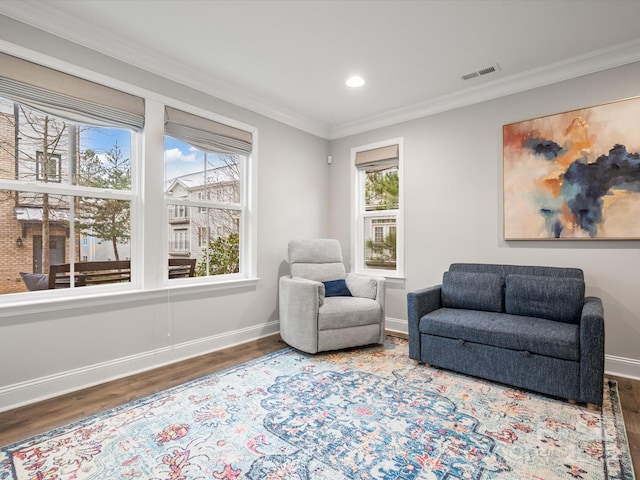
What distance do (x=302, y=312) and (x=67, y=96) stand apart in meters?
2.51

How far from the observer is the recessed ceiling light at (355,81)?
3.30 metres

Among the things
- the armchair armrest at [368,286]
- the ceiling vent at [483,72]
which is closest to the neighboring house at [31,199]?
the armchair armrest at [368,286]

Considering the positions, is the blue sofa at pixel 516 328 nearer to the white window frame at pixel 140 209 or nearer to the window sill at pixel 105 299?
the window sill at pixel 105 299

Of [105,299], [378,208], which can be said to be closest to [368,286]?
[378,208]

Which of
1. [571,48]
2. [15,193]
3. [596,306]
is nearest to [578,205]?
[596,306]

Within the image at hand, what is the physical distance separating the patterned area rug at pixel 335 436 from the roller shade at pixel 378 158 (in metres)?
2.58

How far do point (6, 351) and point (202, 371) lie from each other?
1.30 metres

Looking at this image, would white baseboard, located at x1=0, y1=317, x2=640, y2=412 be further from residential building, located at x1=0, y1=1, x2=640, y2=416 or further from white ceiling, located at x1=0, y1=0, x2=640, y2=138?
white ceiling, located at x1=0, y1=0, x2=640, y2=138

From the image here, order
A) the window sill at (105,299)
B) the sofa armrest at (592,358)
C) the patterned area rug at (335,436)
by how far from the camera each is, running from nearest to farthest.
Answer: the patterned area rug at (335,436) < the sofa armrest at (592,358) < the window sill at (105,299)

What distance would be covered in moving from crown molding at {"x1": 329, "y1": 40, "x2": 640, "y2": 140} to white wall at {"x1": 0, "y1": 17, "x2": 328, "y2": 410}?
1.05 m

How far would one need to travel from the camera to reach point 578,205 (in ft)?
9.74

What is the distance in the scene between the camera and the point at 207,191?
3529mm

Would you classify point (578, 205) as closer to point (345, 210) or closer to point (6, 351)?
point (345, 210)

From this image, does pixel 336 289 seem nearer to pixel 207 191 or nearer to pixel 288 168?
pixel 288 168
